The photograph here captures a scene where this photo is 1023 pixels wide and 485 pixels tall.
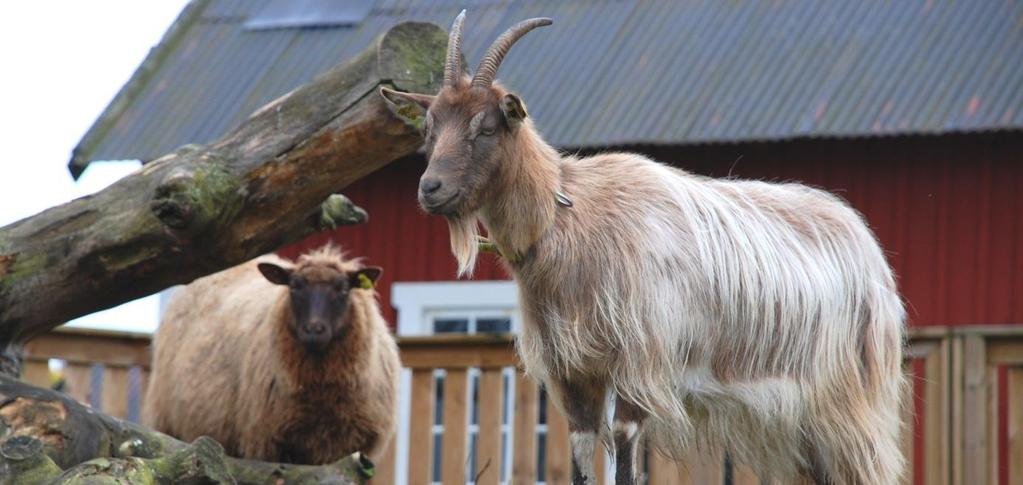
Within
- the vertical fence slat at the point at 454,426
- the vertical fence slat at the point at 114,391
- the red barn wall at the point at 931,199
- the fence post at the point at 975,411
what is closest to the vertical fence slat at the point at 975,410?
the fence post at the point at 975,411

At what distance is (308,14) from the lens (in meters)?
13.9

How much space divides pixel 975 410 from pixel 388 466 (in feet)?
11.1

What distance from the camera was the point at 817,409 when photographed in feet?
19.7

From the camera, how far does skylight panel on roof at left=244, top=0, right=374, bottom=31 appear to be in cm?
1365

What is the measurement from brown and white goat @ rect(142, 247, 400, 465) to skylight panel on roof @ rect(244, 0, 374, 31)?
4.62 metres

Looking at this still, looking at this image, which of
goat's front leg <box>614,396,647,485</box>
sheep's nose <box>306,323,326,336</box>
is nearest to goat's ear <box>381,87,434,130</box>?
goat's front leg <box>614,396,647,485</box>

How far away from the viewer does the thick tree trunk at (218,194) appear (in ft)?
21.9

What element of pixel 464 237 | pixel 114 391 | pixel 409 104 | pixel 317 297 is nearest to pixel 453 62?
pixel 409 104

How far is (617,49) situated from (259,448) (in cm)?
511

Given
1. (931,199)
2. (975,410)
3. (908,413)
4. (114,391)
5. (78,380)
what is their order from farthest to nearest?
(931,199)
(114,391)
(78,380)
(975,410)
(908,413)

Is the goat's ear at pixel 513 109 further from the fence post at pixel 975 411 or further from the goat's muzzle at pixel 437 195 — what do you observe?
the fence post at pixel 975 411

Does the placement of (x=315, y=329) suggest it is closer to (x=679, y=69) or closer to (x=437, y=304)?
(x=437, y=304)

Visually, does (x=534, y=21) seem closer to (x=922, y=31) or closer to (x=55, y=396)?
(x=55, y=396)

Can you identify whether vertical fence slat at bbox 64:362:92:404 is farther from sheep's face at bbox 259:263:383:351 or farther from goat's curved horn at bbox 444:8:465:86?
goat's curved horn at bbox 444:8:465:86
